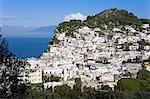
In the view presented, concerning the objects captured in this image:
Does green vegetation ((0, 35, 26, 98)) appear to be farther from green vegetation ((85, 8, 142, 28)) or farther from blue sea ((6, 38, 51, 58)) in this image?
green vegetation ((85, 8, 142, 28))

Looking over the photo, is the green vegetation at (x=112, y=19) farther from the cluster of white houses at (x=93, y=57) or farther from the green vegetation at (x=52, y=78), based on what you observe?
the green vegetation at (x=52, y=78)

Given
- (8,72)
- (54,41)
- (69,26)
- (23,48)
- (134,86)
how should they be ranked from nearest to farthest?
(8,72) → (134,86) → (54,41) → (23,48) → (69,26)

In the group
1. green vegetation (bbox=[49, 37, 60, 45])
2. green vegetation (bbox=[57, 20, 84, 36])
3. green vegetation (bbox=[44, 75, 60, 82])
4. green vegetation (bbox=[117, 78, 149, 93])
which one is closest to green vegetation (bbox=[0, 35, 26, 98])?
green vegetation (bbox=[117, 78, 149, 93])

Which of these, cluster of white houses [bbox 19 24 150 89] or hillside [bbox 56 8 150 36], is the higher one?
hillside [bbox 56 8 150 36]

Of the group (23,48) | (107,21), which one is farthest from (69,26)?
(107,21)

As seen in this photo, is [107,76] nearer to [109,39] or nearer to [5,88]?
[5,88]

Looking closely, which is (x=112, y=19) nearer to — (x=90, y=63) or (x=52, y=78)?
(x=90, y=63)

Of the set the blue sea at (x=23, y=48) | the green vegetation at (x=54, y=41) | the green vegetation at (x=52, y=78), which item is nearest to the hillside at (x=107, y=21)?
the blue sea at (x=23, y=48)
